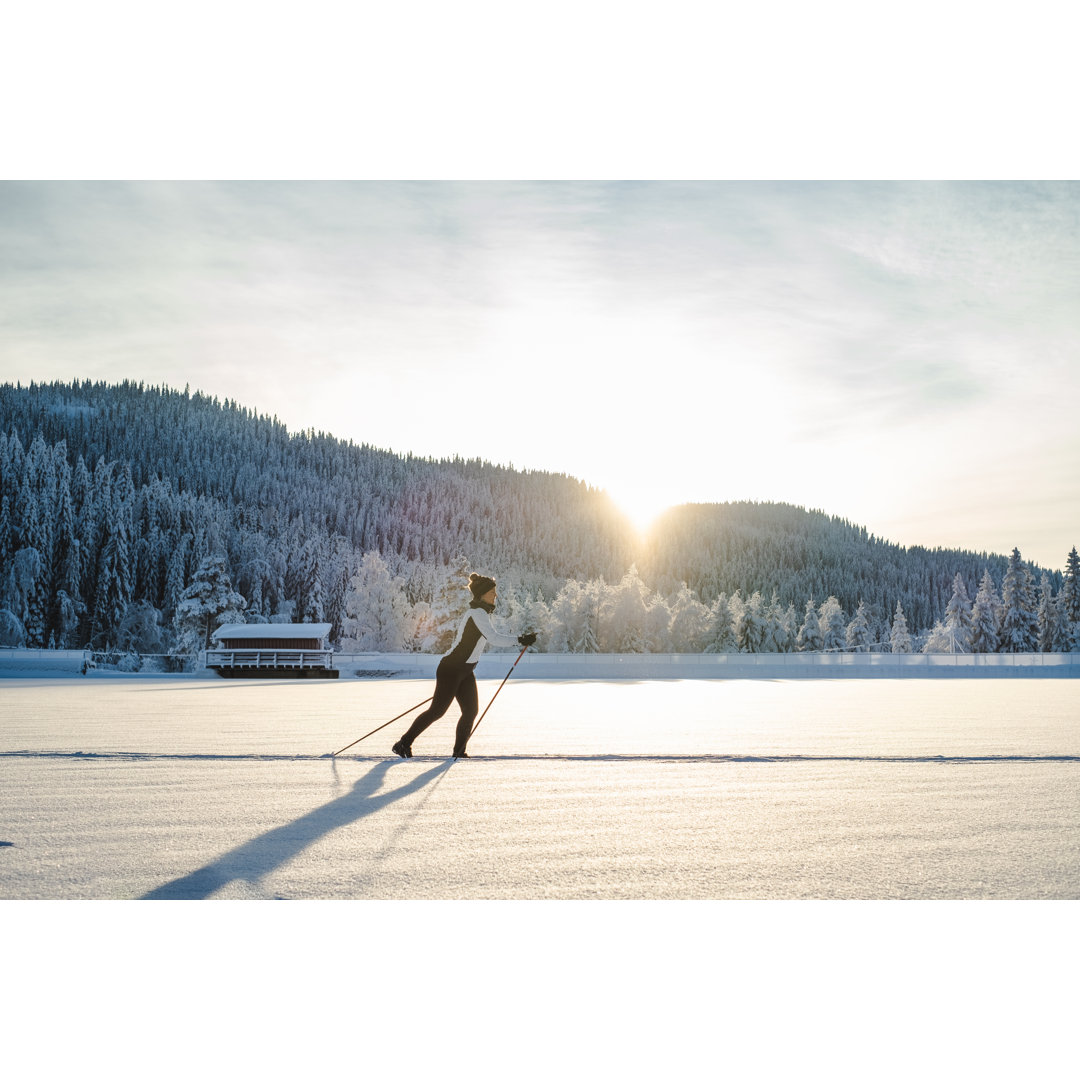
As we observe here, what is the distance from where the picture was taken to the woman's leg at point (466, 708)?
9211 millimetres

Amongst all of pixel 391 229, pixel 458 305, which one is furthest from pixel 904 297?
pixel 391 229

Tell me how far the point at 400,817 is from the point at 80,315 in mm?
11483

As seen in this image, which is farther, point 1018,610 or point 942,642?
point 942,642

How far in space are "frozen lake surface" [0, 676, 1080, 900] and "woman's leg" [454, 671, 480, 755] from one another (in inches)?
13.3

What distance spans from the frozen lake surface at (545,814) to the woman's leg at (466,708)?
0.34 metres

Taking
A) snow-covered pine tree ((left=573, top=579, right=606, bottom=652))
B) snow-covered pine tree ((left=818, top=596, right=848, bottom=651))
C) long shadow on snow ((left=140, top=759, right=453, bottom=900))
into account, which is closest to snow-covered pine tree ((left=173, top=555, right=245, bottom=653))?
snow-covered pine tree ((left=573, top=579, right=606, bottom=652))

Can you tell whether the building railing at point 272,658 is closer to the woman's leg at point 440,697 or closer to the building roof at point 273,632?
the building roof at point 273,632

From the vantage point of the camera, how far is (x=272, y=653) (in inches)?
1656

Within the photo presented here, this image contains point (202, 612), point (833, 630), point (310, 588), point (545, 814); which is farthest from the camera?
point (310, 588)

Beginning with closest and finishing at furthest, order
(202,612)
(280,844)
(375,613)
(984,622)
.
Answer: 1. (280,844)
2. (202,612)
3. (375,613)
4. (984,622)

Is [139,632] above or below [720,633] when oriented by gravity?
below

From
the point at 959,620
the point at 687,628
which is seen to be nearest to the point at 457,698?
the point at 687,628

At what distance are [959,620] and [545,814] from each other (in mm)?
86561

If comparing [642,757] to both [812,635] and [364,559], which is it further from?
[812,635]
